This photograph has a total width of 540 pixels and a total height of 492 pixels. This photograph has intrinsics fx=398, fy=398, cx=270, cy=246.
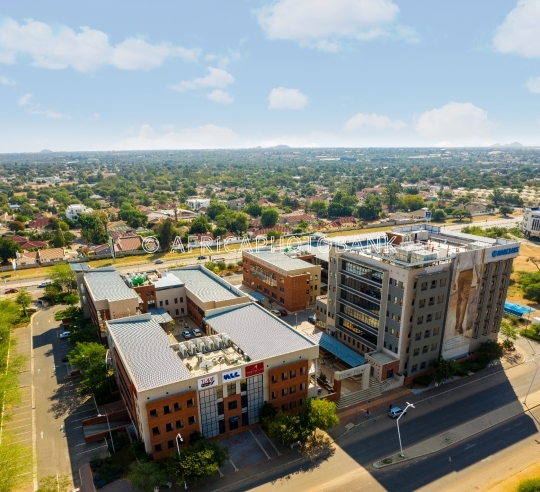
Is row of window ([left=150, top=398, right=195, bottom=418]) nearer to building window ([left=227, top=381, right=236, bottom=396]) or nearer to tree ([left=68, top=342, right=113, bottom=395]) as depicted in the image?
building window ([left=227, top=381, right=236, bottom=396])

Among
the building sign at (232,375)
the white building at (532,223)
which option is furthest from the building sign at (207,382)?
the white building at (532,223)

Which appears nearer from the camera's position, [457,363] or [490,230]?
[457,363]

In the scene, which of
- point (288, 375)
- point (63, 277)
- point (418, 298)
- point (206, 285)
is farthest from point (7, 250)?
point (418, 298)

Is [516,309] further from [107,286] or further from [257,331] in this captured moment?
[107,286]

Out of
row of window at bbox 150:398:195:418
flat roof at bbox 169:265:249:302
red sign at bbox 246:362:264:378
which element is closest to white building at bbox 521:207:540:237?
flat roof at bbox 169:265:249:302

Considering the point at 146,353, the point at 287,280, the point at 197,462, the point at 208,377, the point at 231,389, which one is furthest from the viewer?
the point at 287,280

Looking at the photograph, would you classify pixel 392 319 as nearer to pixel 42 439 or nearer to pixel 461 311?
pixel 461 311

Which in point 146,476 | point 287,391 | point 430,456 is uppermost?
point 287,391

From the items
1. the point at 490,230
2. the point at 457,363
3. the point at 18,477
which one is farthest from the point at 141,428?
the point at 490,230
